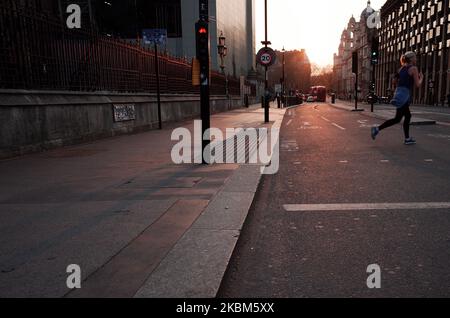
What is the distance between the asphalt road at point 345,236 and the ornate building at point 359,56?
7059cm

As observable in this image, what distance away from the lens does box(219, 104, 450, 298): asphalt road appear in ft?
7.94

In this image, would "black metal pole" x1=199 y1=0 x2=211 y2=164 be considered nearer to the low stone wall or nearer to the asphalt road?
the asphalt road

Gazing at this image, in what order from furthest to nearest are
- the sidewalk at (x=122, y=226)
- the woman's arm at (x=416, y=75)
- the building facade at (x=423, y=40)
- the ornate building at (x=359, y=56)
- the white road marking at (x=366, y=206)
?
the ornate building at (x=359, y=56), the building facade at (x=423, y=40), the woman's arm at (x=416, y=75), the white road marking at (x=366, y=206), the sidewalk at (x=122, y=226)

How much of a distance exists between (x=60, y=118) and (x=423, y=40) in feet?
192

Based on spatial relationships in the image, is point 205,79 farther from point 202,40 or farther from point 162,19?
point 162,19

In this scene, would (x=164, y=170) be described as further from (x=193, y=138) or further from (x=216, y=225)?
(x=193, y=138)

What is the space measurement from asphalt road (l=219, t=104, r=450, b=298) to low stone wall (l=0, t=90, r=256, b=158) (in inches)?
207

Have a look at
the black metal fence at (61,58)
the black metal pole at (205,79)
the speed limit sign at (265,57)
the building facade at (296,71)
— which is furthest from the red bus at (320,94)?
the black metal pole at (205,79)

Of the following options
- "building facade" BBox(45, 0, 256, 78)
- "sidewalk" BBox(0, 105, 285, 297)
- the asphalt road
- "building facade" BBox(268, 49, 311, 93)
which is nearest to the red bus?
"building facade" BBox(45, 0, 256, 78)

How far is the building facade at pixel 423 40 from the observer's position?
1876 inches

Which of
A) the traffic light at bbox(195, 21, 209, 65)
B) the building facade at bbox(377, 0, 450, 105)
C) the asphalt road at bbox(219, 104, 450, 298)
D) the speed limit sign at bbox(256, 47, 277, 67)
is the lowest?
the asphalt road at bbox(219, 104, 450, 298)

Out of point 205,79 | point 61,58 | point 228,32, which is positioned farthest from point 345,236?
point 228,32

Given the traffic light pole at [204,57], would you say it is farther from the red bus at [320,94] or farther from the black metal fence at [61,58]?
the red bus at [320,94]

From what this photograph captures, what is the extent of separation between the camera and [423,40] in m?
54.8
